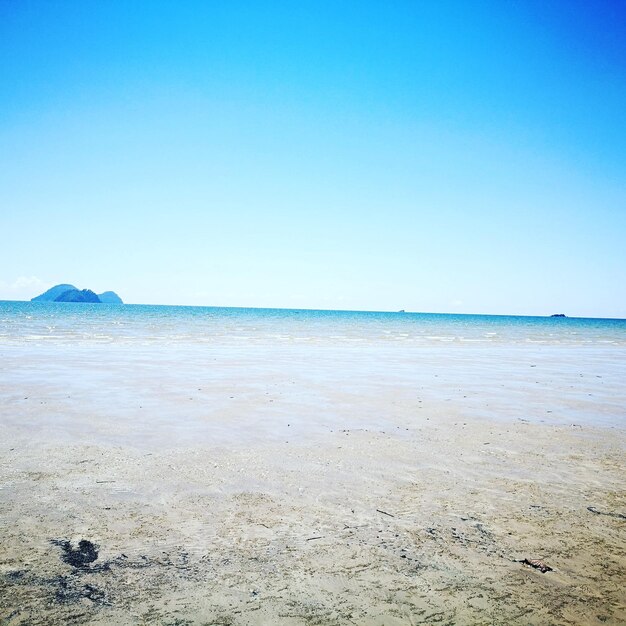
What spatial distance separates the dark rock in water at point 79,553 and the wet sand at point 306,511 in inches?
0.8

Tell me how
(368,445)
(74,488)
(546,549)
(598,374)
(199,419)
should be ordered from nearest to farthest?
(546,549) → (74,488) → (368,445) → (199,419) → (598,374)

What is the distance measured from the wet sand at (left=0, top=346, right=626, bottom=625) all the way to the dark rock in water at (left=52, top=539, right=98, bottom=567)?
0.02 meters

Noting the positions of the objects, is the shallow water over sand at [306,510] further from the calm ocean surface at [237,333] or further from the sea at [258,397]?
the calm ocean surface at [237,333]

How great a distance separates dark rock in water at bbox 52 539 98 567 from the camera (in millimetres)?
3428

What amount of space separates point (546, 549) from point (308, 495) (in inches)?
94.1

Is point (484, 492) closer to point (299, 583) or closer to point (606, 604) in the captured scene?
point (606, 604)

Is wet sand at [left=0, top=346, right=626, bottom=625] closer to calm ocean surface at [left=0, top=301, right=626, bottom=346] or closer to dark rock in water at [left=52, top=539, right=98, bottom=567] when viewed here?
dark rock in water at [left=52, top=539, right=98, bottom=567]

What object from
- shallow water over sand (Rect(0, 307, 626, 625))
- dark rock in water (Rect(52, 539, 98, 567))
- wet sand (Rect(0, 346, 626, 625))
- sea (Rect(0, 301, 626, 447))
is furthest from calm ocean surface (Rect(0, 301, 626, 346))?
dark rock in water (Rect(52, 539, 98, 567))

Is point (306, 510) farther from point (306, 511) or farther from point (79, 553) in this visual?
point (79, 553)

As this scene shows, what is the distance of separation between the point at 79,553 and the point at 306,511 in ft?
6.85

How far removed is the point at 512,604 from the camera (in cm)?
313

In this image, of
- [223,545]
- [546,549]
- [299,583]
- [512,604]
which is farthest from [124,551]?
[546,549]

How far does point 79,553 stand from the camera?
3.55 m

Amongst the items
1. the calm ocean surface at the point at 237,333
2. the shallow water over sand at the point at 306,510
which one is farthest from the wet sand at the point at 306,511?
the calm ocean surface at the point at 237,333
